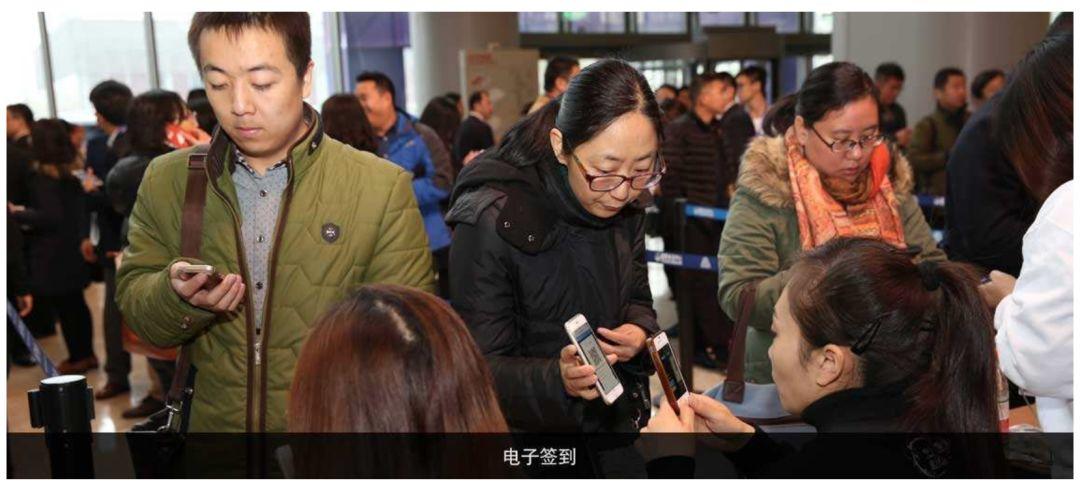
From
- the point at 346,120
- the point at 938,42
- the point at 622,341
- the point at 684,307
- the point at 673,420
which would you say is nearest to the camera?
the point at 673,420

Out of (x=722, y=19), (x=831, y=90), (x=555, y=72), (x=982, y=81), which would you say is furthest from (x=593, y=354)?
(x=722, y=19)

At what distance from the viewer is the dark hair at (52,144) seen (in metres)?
5.61

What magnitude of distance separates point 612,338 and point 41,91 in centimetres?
1102

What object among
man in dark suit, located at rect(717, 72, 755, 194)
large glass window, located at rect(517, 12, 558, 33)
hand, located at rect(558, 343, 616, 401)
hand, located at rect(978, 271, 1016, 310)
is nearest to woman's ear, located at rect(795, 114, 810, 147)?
hand, located at rect(978, 271, 1016, 310)

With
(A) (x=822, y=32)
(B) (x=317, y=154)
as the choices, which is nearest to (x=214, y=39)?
(B) (x=317, y=154)

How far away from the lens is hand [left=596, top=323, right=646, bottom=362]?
211cm

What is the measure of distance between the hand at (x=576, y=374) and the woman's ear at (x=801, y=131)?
1.06 meters

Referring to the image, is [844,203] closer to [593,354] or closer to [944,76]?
[593,354]

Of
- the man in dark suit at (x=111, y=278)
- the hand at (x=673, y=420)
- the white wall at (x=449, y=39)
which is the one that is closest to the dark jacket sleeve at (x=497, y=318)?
the hand at (x=673, y=420)

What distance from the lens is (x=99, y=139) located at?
21.1 ft

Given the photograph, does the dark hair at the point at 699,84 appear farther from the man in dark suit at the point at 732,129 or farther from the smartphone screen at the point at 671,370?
the smartphone screen at the point at 671,370

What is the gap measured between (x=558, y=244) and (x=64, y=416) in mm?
936

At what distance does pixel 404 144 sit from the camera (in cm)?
540

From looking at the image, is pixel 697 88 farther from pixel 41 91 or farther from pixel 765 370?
pixel 41 91
